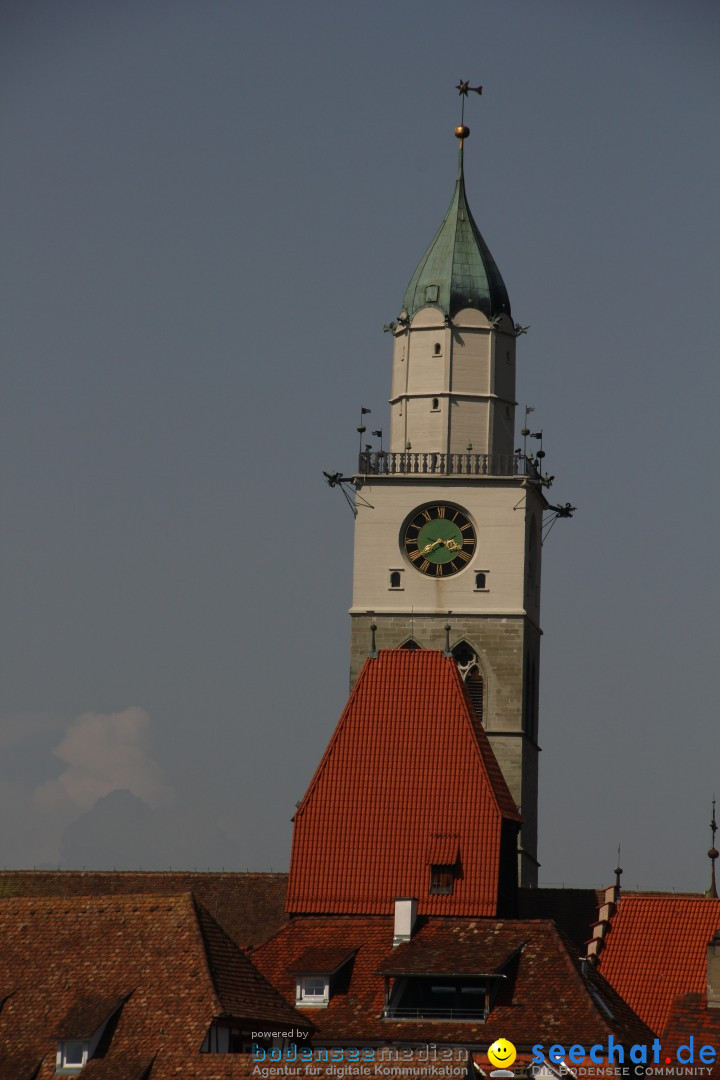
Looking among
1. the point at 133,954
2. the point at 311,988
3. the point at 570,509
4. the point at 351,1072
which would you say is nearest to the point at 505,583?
the point at 570,509

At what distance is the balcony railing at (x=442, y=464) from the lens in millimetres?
90688

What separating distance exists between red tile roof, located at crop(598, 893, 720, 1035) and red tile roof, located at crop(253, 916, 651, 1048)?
13.8ft

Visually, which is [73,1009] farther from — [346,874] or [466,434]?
[466,434]

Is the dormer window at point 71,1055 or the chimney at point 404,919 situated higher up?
the chimney at point 404,919

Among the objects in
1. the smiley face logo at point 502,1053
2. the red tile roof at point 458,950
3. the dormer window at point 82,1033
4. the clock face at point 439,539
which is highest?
the clock face at point 439,539

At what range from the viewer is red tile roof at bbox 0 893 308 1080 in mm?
52469

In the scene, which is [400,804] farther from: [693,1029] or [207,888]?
[693,1029]

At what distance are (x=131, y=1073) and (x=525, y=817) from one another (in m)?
36.7

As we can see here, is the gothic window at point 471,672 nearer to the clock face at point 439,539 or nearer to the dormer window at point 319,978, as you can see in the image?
the clock face at point 439,539

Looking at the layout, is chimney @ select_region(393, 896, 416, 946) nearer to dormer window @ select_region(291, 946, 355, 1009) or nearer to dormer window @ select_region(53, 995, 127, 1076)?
dormer window @ select_region(291, 946, 355, 1009)

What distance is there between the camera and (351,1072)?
47.7 meters

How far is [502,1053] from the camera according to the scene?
189 feet

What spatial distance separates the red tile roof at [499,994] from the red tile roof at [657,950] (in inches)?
166

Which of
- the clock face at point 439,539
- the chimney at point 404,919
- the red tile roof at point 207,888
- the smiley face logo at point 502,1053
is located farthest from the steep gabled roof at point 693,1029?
the clock face at point 439,539
